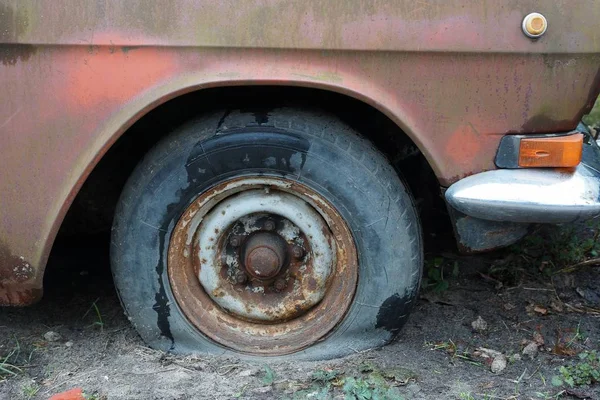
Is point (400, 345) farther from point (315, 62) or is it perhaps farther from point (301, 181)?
point (315, 62)

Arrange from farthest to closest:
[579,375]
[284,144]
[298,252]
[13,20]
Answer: [298,252] → [579,375] → [284,144] → [13,20]

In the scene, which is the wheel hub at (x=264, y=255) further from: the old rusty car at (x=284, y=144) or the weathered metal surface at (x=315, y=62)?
the weathered metal surface at (x=315, y=62)

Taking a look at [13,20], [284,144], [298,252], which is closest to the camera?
[13,20]

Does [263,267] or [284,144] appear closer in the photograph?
[284,144]

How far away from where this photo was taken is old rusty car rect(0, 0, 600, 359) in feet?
7.79

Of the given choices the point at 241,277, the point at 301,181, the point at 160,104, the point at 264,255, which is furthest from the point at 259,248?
the point at 160,104

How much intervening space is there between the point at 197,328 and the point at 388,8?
1.33m

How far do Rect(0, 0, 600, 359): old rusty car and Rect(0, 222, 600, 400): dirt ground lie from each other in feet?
0.49

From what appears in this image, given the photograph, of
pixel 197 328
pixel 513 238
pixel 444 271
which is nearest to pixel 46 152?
pixel 197 328

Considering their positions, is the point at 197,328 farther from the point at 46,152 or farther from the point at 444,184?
the point at 444,184

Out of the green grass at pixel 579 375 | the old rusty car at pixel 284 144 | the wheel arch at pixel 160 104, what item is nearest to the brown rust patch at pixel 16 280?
the old rusty car at pixel 284 144

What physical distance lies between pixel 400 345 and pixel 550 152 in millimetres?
927

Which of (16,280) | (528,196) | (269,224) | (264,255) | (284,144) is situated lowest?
(16,280)

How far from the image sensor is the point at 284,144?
102 inches
